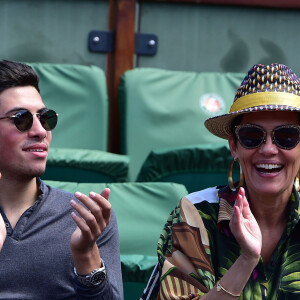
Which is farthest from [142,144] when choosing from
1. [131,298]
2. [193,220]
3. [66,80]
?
[193,220]

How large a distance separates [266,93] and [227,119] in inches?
6.1

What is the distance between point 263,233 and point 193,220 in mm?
212

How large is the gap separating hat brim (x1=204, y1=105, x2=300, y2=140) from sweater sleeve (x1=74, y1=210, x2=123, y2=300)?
0.45 m

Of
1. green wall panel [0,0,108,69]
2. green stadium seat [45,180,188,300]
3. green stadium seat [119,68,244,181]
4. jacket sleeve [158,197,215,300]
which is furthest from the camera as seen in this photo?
green wall panel [0,0,108,69]

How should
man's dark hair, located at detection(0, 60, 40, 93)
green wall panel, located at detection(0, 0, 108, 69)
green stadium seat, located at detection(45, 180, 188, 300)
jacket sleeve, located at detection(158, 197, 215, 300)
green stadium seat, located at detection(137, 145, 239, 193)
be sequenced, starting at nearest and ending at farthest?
jacket sleeve, located at detection(158, 197, 215, 300)
man's dark hair, located at detection(0, 60, 40, 93)
green stadium seat, located at detection(45, 180, 188, 300)
green stadium seat, located at detection(137, 145, 239, 193)
green wall panel, located at detection(0, 0, 108, 69)

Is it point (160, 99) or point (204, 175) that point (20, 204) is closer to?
point (204, 175)

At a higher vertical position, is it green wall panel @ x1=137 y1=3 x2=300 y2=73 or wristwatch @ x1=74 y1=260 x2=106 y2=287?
green wall panel @ x1=137 y1=3 x2=300 y2=73

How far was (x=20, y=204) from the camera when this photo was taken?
89.4 inches

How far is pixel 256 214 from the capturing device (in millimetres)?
2092

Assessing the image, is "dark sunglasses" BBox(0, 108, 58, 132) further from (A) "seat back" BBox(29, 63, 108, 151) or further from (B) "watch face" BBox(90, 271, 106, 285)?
(A) "seat back" BBox(29, 63, 108, 151)

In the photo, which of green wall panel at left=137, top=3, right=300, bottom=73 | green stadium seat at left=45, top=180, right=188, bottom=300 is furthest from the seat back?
green stadium seat at left=45, top=180, right=188, bottom=300

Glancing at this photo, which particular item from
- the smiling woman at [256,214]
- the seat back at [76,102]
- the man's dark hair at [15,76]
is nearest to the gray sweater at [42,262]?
the smiling woman at [256,214]

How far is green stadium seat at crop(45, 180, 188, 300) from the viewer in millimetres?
2713

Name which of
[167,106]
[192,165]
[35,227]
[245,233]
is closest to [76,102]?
[167,106]
